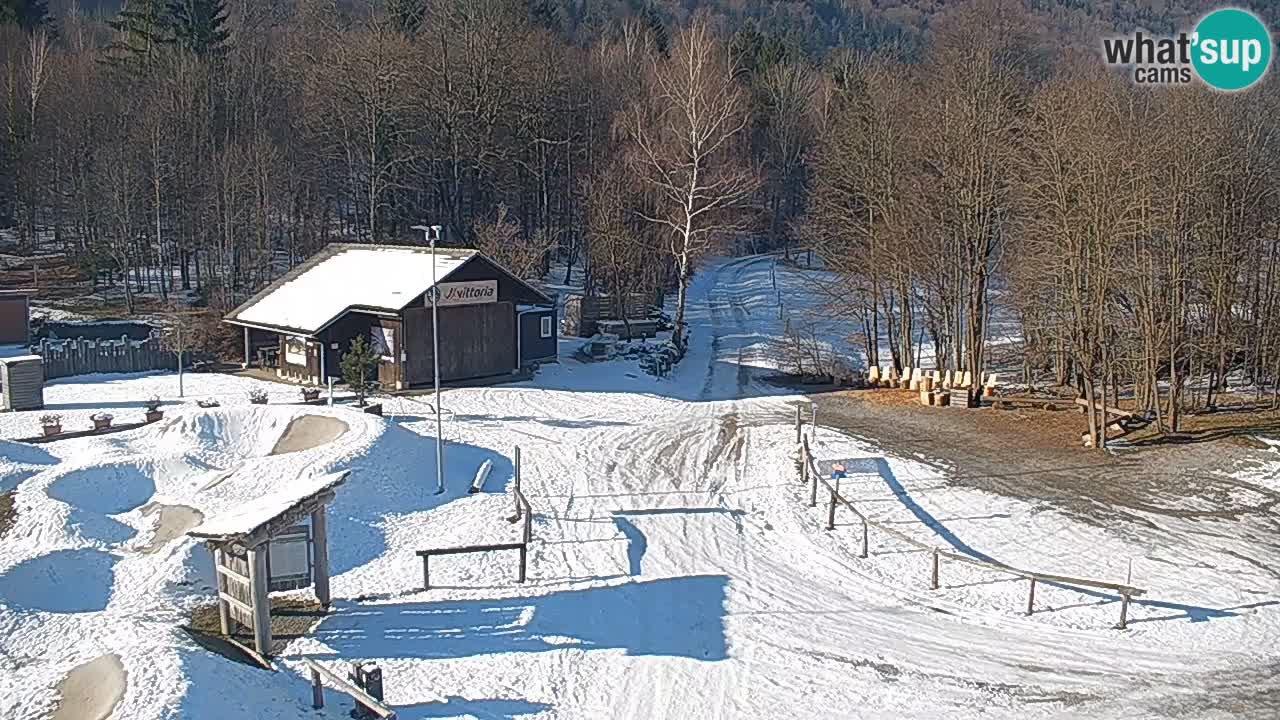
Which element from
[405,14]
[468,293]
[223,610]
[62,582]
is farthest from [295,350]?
[405,14]

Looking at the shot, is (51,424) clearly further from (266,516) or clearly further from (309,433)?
(266,516)

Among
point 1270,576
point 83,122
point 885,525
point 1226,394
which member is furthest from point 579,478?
point 83,122

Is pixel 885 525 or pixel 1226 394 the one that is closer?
pixel 885 525

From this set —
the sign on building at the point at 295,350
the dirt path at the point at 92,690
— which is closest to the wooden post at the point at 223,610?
the dirt path at the point at 92,690

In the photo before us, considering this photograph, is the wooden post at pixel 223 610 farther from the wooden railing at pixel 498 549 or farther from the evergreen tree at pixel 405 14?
the evergreen tree at pixel 405 14

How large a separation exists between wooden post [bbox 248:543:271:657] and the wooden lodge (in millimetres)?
19270

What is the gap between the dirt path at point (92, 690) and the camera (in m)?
14.9

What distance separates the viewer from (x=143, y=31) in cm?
6506

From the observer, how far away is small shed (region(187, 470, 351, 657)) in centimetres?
1719

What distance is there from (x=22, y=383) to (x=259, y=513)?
1970 centimetres

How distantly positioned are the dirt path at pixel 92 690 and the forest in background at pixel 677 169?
24.8m

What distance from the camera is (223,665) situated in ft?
53.4

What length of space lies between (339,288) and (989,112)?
22.2 metres

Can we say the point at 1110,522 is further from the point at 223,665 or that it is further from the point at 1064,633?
the point at 223,665
